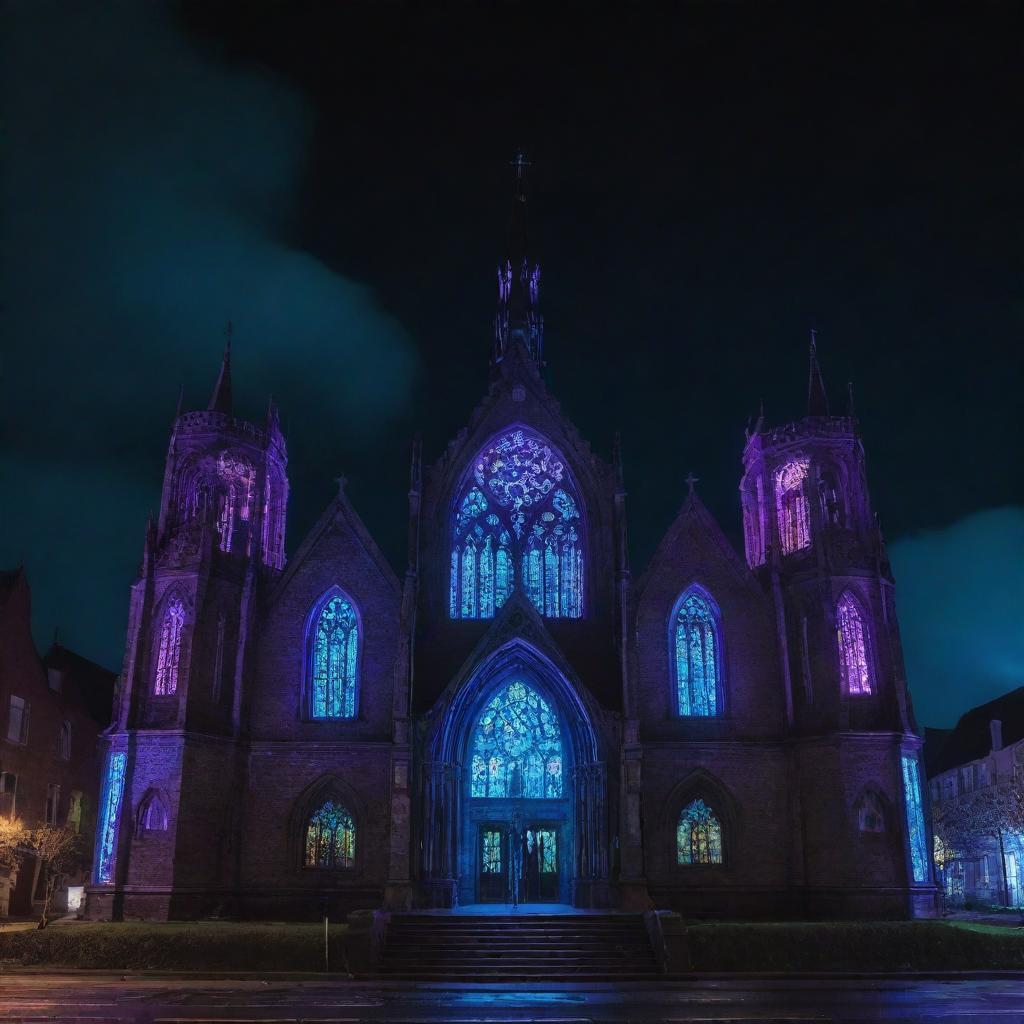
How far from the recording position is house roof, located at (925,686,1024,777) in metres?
57.7

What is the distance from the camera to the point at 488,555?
4359 cm

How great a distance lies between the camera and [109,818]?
38.7m

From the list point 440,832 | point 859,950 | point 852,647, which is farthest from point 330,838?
point 852,647

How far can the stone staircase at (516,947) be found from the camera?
94.3 ft

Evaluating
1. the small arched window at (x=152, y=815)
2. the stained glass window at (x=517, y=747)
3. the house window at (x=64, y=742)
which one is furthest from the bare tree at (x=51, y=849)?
the stained glass window at (x=517, y=747)

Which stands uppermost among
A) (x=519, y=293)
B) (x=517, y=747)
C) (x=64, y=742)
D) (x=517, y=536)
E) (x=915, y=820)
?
(x=519, y=293)

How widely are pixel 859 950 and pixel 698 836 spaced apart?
12051mm

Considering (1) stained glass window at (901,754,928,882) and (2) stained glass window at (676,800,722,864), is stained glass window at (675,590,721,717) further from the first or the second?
(1) stained glass window at (901,754,928,882)

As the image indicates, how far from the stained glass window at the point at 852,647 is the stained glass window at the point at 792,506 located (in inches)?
115

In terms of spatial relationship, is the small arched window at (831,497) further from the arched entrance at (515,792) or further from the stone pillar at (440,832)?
the stone pillar at (440,832)

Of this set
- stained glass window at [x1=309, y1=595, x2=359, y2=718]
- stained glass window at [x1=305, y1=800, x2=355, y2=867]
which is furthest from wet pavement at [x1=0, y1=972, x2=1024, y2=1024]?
stained glass window at [x1=309, y1=595, x2=359, y2=718]

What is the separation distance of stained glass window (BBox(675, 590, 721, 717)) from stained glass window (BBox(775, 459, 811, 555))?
3.89 m

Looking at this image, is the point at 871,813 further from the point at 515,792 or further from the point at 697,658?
the point at 515,792

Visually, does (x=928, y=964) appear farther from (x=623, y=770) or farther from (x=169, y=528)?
(x=169, y=528)
